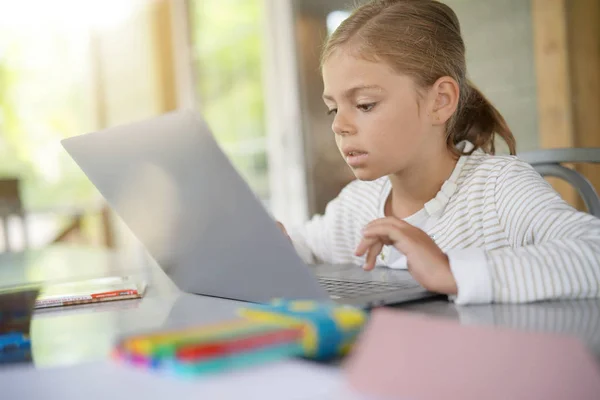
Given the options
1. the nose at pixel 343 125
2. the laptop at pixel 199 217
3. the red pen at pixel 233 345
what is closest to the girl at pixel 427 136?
the nose at pixel 343 125

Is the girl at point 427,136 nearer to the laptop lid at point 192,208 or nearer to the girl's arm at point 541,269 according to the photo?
the girl's arm at point 541,269

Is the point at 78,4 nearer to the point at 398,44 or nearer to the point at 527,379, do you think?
the point at 398,44

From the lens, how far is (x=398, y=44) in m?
1.18

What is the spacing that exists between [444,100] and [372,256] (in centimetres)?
53

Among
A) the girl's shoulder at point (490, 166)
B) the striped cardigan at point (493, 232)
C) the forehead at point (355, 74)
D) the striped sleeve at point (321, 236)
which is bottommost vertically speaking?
the striped sleeve at point (321, 236)

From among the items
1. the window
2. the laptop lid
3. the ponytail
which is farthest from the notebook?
the window

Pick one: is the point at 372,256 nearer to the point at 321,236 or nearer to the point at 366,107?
the point at 366,107

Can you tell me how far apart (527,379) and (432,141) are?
0.91 metres

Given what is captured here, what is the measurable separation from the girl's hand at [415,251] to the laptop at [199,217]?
0.09ft

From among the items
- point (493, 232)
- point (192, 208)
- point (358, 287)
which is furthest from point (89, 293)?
point (493, 232)

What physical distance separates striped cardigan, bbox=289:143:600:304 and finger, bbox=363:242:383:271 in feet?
0.29

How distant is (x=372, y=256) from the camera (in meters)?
0.77

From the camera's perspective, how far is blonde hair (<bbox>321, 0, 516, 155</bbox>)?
46.1 inches

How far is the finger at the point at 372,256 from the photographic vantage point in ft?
2.48
